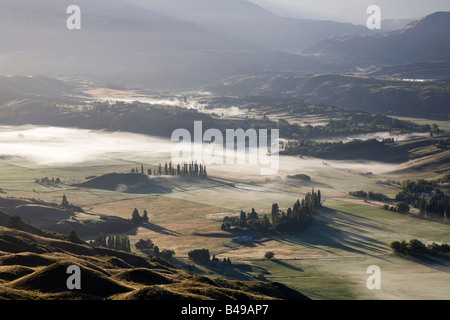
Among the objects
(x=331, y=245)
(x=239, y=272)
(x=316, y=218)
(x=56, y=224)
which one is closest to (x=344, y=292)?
(x=239, y=272)

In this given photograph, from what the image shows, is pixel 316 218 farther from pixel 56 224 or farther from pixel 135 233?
pixel 56 224

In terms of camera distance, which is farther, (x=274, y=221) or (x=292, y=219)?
(x=292, y=219)

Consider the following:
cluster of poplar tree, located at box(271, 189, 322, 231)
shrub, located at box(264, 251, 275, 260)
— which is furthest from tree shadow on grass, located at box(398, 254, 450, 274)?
cluster of poplar tree, located at box(271, 189, 322, 231)

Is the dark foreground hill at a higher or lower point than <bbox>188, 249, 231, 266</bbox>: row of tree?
higher

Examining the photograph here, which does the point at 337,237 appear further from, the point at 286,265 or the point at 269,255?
the point at 286,265

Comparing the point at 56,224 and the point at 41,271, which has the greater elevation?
the point at 41,271

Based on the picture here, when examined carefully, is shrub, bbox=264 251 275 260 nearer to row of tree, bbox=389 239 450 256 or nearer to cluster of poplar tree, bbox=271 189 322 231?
cluster of poplar tree, bbox=271 189 322 231

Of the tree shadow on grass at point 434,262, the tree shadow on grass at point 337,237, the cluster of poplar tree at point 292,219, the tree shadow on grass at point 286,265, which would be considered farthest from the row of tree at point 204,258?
the tree shadow on grass at point 434,262

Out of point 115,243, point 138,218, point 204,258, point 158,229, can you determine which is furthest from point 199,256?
point 138,218
